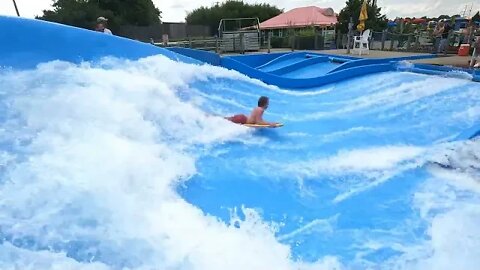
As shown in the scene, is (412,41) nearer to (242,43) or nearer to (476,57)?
(476,57)

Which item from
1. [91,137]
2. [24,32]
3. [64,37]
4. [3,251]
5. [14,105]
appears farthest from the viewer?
[64,37]

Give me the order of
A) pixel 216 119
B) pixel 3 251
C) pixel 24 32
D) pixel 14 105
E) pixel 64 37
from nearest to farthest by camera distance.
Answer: pixel 3 251 < pixel 14 105 < pixel 216 119 < pixel 24 32 < pixel 64 37

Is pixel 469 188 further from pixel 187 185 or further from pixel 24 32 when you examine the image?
pixel 24 32

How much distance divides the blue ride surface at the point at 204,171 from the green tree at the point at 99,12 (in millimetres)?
18950

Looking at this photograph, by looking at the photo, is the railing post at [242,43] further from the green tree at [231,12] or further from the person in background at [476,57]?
the green tree at [231,12]

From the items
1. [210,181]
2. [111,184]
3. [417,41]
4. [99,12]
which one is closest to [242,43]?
[417,41]

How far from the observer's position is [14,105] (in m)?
4.69

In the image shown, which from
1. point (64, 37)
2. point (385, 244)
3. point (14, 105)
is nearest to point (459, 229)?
point (385, 244)

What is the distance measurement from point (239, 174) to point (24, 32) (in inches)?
179

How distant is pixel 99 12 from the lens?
25734mm

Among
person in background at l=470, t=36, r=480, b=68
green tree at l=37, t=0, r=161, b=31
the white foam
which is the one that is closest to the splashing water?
the white foam

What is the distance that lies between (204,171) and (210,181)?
22cm

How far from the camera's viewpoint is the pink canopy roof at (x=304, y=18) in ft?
86.5

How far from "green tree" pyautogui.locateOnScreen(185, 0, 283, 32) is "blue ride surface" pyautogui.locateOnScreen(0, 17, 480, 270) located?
33.8 meters
